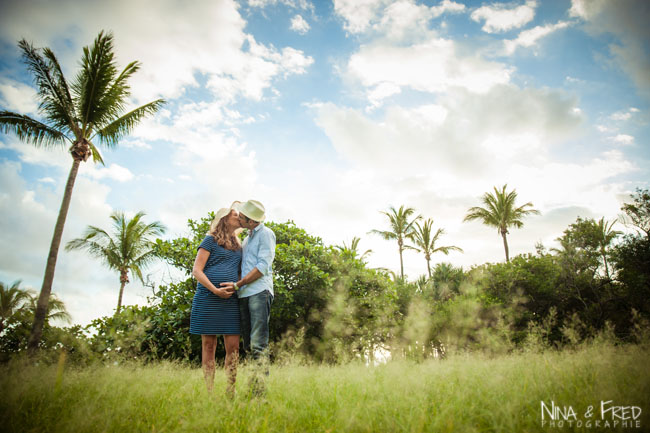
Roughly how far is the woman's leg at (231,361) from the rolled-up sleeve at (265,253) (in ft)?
2.53

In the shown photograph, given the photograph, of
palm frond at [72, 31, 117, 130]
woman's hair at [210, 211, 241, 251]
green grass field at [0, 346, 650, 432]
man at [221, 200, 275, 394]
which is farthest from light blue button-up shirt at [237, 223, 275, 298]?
palm frond at [72, 31, 117, 130]

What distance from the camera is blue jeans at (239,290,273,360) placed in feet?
9.20

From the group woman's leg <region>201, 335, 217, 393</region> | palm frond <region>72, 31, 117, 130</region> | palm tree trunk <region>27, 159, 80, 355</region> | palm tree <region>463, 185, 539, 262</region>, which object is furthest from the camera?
palm tree <region>463, 185, 539, 262</region>

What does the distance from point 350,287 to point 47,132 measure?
10945 mm

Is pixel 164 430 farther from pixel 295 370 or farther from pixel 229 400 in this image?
pixel 295 370

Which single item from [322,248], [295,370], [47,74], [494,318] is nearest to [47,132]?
[47,74]

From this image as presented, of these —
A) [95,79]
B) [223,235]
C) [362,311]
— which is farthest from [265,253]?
[95,79]

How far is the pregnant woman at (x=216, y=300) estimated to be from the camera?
2951 mm

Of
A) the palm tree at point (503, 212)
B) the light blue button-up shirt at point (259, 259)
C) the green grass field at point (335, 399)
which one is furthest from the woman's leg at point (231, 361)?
the palm tree at point (503, 212)

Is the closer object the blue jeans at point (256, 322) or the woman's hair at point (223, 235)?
the blue jeans at point (256, 322)

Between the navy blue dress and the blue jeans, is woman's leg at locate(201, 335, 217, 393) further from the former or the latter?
the blue jeans

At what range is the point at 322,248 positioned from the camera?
8266 mm

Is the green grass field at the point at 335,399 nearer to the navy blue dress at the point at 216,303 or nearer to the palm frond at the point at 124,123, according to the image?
the navy blue dress at the point at 216,303

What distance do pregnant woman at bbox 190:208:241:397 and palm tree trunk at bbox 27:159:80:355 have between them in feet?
23.0
